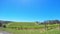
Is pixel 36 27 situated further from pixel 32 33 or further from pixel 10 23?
pixel 10 23

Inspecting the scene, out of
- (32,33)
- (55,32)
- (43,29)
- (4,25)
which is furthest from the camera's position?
(4,25)

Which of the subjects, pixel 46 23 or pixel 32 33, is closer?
pixel 32 33

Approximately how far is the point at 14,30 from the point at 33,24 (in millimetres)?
1668

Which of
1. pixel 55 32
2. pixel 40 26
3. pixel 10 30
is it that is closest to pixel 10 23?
pixel 10 30

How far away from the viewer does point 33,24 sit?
27.1 feet

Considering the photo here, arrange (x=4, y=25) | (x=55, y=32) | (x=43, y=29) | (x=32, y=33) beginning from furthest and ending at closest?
(x=4, y=25) → (x=43, y=29) → (x=32, y=33) → (x=55, y=32)

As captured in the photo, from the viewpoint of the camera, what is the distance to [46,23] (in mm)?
8250

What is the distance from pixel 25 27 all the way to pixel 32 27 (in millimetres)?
620

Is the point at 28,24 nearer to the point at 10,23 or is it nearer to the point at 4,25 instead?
the point at 10,23

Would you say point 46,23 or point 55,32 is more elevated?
point 46,23

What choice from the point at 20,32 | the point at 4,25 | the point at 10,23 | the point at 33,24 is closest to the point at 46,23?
the point at 33,24

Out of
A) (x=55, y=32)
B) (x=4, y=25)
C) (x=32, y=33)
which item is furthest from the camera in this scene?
(x=4, y=25)

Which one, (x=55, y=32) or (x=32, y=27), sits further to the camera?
(x=32, y=27)

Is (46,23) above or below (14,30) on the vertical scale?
above
